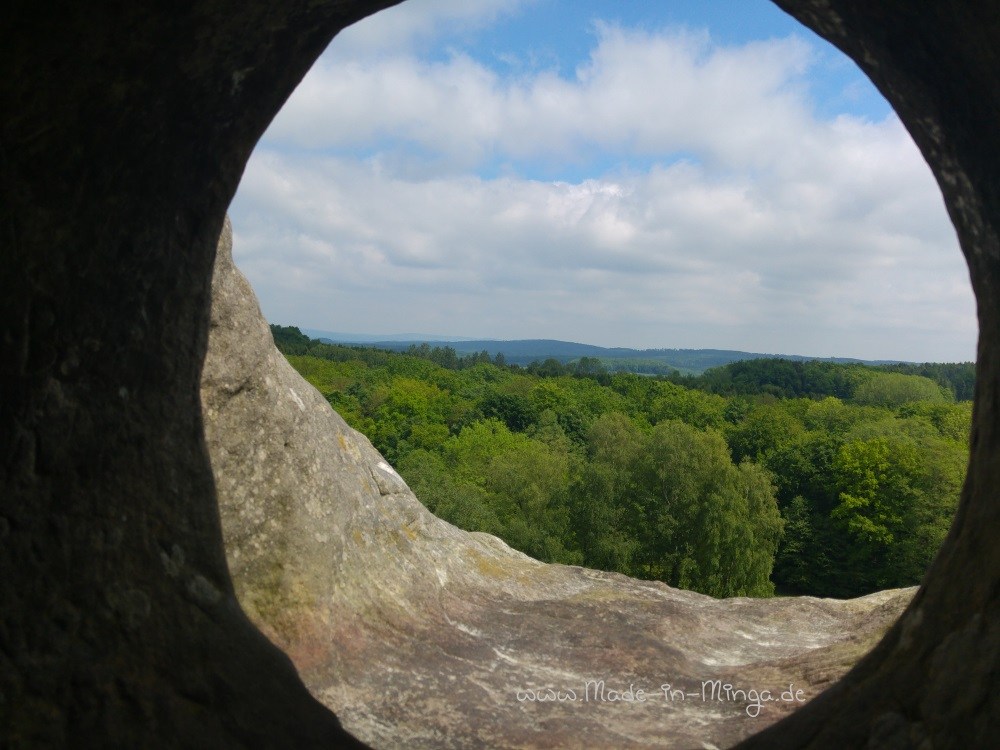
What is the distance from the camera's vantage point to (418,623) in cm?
1099

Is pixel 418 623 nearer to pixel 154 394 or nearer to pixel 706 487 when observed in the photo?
pixel 154 394

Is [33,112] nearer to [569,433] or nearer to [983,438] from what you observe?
[983,438]

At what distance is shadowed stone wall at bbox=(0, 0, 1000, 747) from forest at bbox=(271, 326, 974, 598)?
3587 cm

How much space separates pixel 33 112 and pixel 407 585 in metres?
8.80

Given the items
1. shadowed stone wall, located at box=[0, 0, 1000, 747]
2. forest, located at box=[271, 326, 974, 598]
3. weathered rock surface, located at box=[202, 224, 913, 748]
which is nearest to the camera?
shadowed stone wall, located at box=[0, 0, 1000, 747]

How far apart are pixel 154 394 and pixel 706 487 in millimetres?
37576

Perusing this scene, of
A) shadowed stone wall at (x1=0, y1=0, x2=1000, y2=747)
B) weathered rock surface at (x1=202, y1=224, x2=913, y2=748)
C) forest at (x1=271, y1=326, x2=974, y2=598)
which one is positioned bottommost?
forest at (x1=271, y1=326, x2=974, y2=598)

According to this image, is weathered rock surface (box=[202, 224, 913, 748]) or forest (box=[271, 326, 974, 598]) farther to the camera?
forest (box=[271, 326, 974, 598])

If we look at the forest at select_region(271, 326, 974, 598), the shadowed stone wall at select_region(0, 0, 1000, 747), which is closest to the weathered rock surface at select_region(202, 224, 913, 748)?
the shadowed stone wall at select_region(0, 0, 1000, 747)

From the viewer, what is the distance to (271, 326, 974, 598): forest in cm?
4000

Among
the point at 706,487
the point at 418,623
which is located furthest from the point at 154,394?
the point at 706,487

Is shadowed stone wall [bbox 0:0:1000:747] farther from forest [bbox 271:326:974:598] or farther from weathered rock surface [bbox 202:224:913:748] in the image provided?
forest [bbox 271:326:974:598]

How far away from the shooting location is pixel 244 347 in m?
10.7

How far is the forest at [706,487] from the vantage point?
131ft
